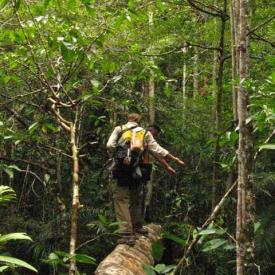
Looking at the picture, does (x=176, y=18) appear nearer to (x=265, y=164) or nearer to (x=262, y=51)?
(x=262, y=51)

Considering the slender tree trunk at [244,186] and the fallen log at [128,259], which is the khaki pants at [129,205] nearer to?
the fallen log at [128,259]

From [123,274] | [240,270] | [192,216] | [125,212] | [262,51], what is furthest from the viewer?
[192,216]

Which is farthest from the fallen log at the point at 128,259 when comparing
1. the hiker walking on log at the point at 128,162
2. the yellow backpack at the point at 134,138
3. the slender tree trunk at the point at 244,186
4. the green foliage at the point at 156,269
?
the slender tree trunk at the point at 244,186

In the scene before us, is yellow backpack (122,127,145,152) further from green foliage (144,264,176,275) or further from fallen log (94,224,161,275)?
green foliage (144,264,176,275)

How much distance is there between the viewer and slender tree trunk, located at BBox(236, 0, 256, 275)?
254cm

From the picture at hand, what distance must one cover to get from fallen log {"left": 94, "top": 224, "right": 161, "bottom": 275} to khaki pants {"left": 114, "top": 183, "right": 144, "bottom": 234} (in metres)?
0.25

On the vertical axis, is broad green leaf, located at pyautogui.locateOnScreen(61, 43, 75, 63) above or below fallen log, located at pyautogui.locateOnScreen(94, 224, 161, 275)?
above

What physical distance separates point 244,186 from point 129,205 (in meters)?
4.25

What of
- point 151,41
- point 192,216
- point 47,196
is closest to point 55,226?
point 47,196

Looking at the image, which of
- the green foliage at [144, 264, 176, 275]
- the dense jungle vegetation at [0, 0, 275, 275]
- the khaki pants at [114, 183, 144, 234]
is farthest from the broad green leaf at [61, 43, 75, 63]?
the khaki pants at [114, 183, 144, 234]

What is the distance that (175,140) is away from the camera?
988 cm

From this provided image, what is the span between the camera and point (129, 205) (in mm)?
6719

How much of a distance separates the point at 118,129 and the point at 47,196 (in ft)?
14.0

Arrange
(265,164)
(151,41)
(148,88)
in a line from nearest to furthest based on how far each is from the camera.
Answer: (151,41) → (265,164) → (148,88)
